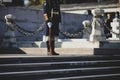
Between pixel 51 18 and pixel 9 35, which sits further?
pixel 9 35

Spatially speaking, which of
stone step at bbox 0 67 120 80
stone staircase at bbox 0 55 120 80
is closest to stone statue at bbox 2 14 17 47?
stone staircase at bbox 0 55 120 80

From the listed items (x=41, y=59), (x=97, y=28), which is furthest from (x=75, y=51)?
(x=41, y=59)

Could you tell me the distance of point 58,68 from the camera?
11.2 meters

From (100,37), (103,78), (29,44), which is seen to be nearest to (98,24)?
(100,37)

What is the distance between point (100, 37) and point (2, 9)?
8.36m

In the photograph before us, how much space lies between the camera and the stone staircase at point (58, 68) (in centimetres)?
1013

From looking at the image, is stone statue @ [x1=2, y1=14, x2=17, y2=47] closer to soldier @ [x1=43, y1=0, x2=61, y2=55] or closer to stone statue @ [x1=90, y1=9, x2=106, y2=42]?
stone statue @ [x1=90, y1=9, x2=106, y2=42]

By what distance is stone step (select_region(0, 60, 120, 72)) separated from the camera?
10209mm

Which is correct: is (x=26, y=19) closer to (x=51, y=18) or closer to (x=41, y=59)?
(x=51, y=18)

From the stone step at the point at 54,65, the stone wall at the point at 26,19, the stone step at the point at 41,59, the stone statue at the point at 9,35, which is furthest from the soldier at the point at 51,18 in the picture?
the stone wall at the point at 26,19

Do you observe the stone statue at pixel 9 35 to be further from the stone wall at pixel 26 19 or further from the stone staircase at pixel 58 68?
the stone staircase at pixel 58 68

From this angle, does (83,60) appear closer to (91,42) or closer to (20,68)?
(20,68)

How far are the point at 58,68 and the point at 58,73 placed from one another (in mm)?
384

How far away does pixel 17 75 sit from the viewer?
991 cm
